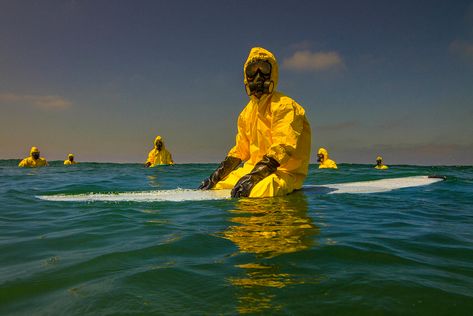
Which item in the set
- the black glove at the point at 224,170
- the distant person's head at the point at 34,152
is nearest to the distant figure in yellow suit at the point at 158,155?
the distant person's head at the point at 34,152

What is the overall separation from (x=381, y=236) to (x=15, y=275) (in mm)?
3159

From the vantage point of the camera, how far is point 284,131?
639 centimetres

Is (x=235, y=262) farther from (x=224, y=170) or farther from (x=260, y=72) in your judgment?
(x=224, y=170)

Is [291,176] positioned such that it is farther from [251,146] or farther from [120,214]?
[120,214]

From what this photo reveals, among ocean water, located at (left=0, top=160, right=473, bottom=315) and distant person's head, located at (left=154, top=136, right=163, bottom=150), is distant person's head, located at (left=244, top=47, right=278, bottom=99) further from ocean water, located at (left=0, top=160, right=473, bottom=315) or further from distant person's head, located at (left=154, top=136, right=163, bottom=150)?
distant person's head, located at (left=154, top=136, right=163, bottom=150)

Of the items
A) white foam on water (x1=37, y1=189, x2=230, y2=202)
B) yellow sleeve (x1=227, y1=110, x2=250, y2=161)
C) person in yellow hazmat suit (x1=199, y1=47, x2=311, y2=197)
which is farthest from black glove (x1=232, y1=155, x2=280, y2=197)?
yellow sleeve (x1=227, y1=110, x2=250, y2=161)

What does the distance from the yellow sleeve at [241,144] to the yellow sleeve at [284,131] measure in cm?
107

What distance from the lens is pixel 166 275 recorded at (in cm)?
225

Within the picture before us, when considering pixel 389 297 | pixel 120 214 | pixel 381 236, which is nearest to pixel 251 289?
pixel 389 297

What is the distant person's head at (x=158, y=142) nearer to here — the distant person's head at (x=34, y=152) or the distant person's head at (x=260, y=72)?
the distant person's head at (x=34, y=152)

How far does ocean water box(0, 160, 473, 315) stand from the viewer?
72.3 inches

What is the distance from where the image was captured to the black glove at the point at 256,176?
20.2 feet

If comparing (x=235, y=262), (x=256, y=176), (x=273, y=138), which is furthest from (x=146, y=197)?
(x=235, y=262)

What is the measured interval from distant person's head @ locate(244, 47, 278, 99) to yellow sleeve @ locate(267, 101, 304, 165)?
21.7 inches
